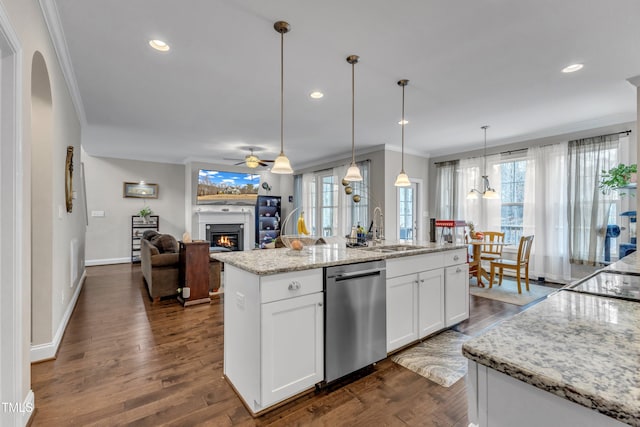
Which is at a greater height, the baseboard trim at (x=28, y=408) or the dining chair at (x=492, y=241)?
the dining chair at (x=492, y=241)

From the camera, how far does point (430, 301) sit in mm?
2787

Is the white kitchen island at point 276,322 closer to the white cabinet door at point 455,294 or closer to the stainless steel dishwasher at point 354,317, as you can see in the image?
the stainless steel dishwasher at point 354,317

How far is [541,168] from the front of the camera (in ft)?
16.9

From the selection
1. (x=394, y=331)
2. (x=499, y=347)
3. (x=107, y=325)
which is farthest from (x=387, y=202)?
(x=499, y=347)

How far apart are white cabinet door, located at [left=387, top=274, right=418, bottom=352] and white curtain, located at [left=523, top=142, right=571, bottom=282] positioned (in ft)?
12.9

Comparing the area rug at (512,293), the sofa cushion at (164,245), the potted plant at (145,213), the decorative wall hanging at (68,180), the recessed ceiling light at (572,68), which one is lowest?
the area rug at (512,293)

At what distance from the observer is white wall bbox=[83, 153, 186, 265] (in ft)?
22.7

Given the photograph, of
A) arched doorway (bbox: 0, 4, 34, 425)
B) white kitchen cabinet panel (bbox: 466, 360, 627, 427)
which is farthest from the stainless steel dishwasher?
arched doorway (bbox: 0, 4, 34, 425)

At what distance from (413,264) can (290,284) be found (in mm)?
1269

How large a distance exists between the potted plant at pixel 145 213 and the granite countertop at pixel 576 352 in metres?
8.11

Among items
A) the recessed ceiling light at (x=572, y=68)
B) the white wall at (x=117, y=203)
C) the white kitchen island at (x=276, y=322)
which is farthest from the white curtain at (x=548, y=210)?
the white wall at (x=117, y=203)

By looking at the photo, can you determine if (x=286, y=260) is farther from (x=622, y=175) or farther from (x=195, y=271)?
(x=622, y=175)

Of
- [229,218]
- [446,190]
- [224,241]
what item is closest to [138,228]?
[224,241]

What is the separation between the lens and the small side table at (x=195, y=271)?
3939 millimetres
